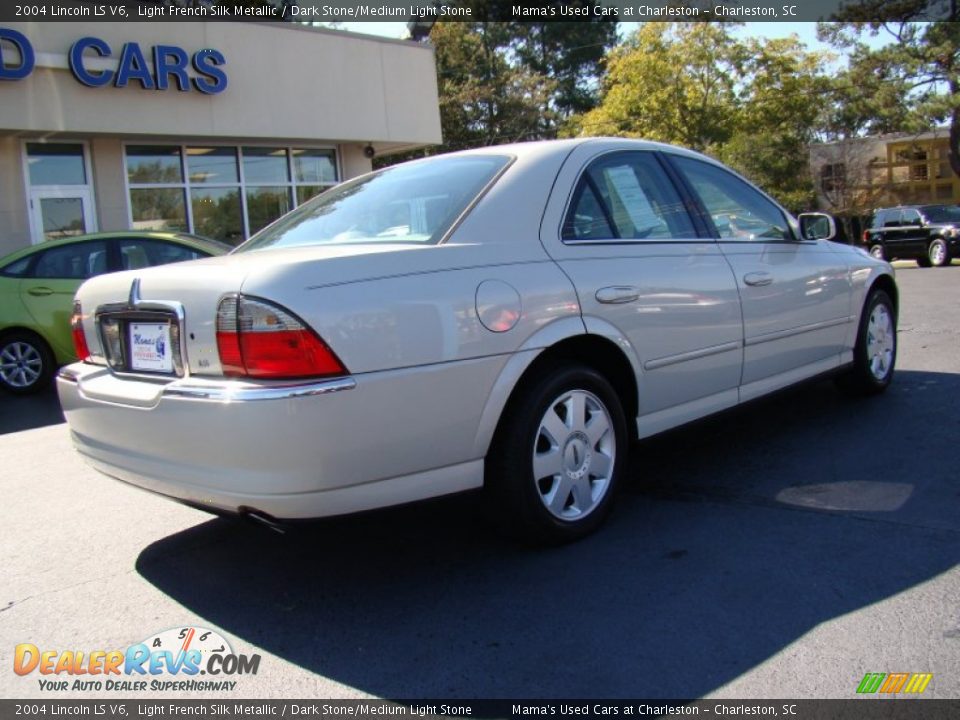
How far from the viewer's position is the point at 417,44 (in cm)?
1728

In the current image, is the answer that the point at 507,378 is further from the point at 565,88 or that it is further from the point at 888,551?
the point at 565,88

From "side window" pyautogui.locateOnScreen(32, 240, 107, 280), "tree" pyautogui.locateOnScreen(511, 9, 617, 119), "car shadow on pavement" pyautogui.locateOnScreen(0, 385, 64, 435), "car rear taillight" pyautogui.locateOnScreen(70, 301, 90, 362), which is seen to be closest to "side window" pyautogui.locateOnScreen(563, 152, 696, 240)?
"car rear taillight" pyautogui.locateOnScreen(70, 301, 90, 362)

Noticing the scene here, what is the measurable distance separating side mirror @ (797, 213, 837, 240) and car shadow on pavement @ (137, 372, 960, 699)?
1279mm

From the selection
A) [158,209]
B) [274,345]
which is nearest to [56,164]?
[158,209]

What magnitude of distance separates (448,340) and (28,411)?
6.24m

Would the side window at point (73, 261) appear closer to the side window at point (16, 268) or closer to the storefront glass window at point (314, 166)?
the side window at point (16, 268)

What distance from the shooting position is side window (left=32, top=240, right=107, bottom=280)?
8.69m

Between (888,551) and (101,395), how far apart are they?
10.3ft

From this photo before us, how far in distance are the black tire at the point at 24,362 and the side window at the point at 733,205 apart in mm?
6801

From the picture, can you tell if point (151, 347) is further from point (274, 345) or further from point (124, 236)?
point (124, 236)

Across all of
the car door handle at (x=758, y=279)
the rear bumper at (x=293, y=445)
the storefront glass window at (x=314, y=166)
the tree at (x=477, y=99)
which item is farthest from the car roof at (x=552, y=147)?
the tree at (x=477, y=99)

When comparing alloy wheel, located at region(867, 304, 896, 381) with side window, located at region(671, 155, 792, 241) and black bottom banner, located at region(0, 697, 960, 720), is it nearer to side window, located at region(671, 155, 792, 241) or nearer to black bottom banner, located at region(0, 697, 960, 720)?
side window, located at region(671, 155, 792, 241)

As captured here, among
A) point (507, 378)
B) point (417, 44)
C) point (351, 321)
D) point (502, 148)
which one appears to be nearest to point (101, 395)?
point (351, 321)

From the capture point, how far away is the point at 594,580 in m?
3.31
